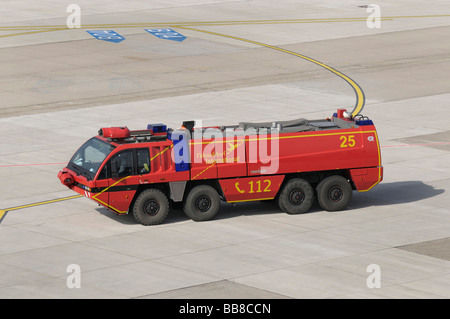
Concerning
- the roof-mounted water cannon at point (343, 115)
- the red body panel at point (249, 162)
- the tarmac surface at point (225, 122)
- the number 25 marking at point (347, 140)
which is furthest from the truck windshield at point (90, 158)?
the roof-mounted water cannon at point (343, 115)

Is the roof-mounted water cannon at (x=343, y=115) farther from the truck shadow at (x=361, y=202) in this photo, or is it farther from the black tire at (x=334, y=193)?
the truck shadow at (x=361, y=202)

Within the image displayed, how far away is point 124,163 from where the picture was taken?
26.4 meters

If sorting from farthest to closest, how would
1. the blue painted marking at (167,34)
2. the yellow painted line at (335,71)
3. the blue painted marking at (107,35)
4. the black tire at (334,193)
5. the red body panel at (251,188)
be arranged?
the blue painted marking at (167,34)
the blue painted marking at (107,35)
the yellow painted line at (335,71)
the black tire at (334,193)
the red body panel at (251,188)

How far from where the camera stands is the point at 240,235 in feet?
84.5

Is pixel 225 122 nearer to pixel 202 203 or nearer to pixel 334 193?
pixel 334 193

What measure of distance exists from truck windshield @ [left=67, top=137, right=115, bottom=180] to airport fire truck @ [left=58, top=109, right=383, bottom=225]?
0.09 feet

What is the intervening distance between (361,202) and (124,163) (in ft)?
24.0

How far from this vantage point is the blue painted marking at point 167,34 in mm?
56844

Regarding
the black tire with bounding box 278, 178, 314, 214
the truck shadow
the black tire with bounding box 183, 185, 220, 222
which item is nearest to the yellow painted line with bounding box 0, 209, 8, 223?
the truck shadow

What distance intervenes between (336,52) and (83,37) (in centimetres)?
1424

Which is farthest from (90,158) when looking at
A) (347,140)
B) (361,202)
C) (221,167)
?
(361,202)

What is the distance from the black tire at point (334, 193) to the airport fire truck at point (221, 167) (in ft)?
0.09

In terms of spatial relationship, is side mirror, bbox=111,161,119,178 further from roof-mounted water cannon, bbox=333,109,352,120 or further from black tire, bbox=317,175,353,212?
roof-mounted water cannon, bbox=333,109,352,120

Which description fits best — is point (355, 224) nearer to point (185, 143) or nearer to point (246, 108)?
point (185, 143)
